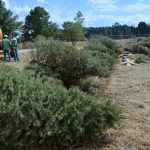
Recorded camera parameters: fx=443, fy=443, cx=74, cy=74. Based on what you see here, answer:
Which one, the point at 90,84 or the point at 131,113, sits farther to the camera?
the point at 90,84

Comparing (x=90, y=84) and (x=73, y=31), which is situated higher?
(x=90, y=84)

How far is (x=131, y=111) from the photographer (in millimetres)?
10664

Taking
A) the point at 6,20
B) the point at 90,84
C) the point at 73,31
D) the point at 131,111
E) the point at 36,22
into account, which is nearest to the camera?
the point at 131,111

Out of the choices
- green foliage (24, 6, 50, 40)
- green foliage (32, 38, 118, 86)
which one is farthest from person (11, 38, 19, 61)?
green foliage (24, 6, 50, 40)

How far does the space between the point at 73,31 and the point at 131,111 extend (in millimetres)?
47471

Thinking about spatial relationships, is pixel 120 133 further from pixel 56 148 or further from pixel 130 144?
pixel 56 148

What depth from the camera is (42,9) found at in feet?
260

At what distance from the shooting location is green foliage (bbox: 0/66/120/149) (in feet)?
23.6

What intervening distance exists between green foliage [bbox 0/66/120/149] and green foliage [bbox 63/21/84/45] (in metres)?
49.0

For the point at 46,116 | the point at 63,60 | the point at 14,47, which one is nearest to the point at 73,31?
the point at 14,47

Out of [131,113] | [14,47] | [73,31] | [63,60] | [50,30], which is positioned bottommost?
[50,30]

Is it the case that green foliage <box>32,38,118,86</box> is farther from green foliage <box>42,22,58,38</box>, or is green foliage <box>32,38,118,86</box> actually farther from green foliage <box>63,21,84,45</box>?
green foliage <box>42,22,58,38</box>

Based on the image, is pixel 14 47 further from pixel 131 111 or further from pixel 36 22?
pixel 36 22

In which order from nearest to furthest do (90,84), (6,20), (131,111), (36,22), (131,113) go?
(131,113) < (131,111) < (90,84) < (6,20) < (36,22)
